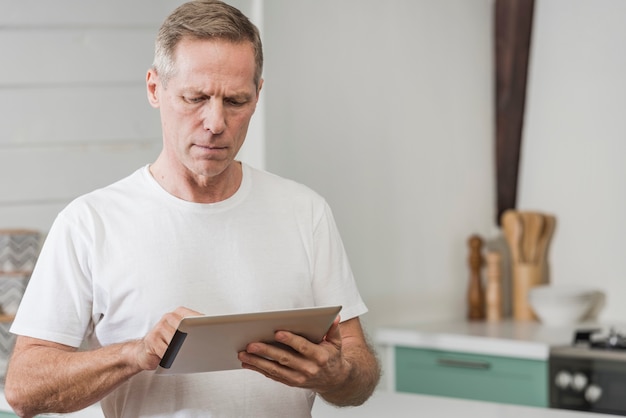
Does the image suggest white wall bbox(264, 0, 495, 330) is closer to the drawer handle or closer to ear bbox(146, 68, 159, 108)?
the drawer handle

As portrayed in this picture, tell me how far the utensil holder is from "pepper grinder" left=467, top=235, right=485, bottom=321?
126 mm

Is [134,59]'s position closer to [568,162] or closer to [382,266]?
[382,266]

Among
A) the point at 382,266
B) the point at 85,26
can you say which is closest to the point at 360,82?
the point at 382,266

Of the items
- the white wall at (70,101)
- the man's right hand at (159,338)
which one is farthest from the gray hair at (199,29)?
the white wall at (70,101)

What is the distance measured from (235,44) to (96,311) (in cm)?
47

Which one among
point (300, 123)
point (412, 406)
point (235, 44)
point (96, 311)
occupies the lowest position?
point (412, 406)

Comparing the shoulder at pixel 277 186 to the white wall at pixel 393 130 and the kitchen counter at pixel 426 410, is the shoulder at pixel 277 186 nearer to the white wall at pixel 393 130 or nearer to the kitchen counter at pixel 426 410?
the kitchen counter at pixel 426 410

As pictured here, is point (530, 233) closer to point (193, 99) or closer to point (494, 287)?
point (494, 287)

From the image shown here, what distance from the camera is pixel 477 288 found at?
3836 millimetres

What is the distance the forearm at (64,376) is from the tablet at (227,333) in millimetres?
70

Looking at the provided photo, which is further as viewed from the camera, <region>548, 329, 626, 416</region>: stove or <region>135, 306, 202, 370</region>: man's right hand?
<region>548, 329, 626, 416</region>: stove

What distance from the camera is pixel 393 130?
11.6ft

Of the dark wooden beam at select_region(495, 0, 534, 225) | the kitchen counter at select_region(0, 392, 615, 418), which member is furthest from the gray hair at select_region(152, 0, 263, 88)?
the dark wooden beam at select_region(495, 0, 534, 225)

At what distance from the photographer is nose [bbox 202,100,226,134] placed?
5.14 feet
